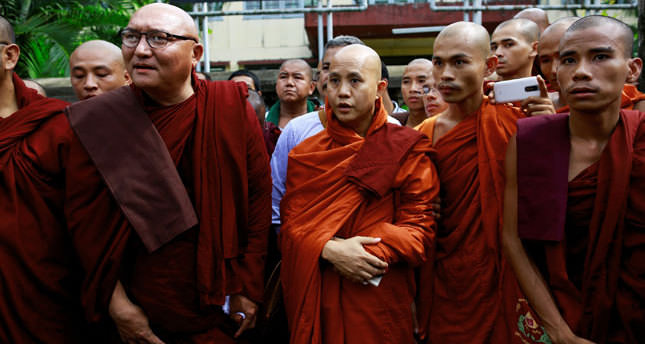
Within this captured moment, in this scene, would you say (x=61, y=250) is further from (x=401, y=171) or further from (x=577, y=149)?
(x=577, y=149)

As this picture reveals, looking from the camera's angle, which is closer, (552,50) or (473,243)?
(473,243)

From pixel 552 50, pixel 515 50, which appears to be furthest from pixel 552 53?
pixel 515 50

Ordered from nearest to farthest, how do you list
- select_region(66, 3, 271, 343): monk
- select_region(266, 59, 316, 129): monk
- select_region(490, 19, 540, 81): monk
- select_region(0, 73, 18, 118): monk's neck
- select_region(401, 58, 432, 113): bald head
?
select_region(66, 3, 271, 343): monk, select_region(0, 73, 18, 118): monk's neck, select_region(490, 19, 540, 81): monk, select_region(401, 58, 432, 113): bald head, select_region(266, 59, 316, 129): monk

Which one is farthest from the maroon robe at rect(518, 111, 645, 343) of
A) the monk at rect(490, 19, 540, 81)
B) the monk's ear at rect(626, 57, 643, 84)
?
the monk at rect(490, 19, 540, 81)

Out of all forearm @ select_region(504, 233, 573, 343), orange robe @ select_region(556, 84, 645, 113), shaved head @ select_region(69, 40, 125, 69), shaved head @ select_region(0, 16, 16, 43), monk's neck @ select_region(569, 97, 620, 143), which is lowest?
forearm @ select_region(504, 233, 573, 343)

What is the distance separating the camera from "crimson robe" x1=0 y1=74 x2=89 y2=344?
7.38ft

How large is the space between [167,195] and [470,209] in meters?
1.52

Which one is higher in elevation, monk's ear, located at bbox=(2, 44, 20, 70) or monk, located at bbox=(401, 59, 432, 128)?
monk's ear, located at bbox=(2, 44, 20, 70)

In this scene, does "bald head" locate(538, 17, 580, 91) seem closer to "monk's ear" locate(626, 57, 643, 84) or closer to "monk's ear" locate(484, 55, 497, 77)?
"monk's ear" locate(484, 55, 497, 77)

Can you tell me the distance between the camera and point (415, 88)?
401cm

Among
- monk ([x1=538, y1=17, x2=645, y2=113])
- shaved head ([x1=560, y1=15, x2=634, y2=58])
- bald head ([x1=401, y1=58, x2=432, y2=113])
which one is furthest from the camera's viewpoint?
bald head ([x1=401, y1=58, x2=432, y2=113])

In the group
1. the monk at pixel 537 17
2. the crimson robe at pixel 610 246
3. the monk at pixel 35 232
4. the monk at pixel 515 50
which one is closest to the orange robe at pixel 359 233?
the crimson robe at pixel 610 246

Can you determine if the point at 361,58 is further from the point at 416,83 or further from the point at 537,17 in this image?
the point at 537,17

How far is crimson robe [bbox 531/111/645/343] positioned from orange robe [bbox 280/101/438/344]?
0.66 m
